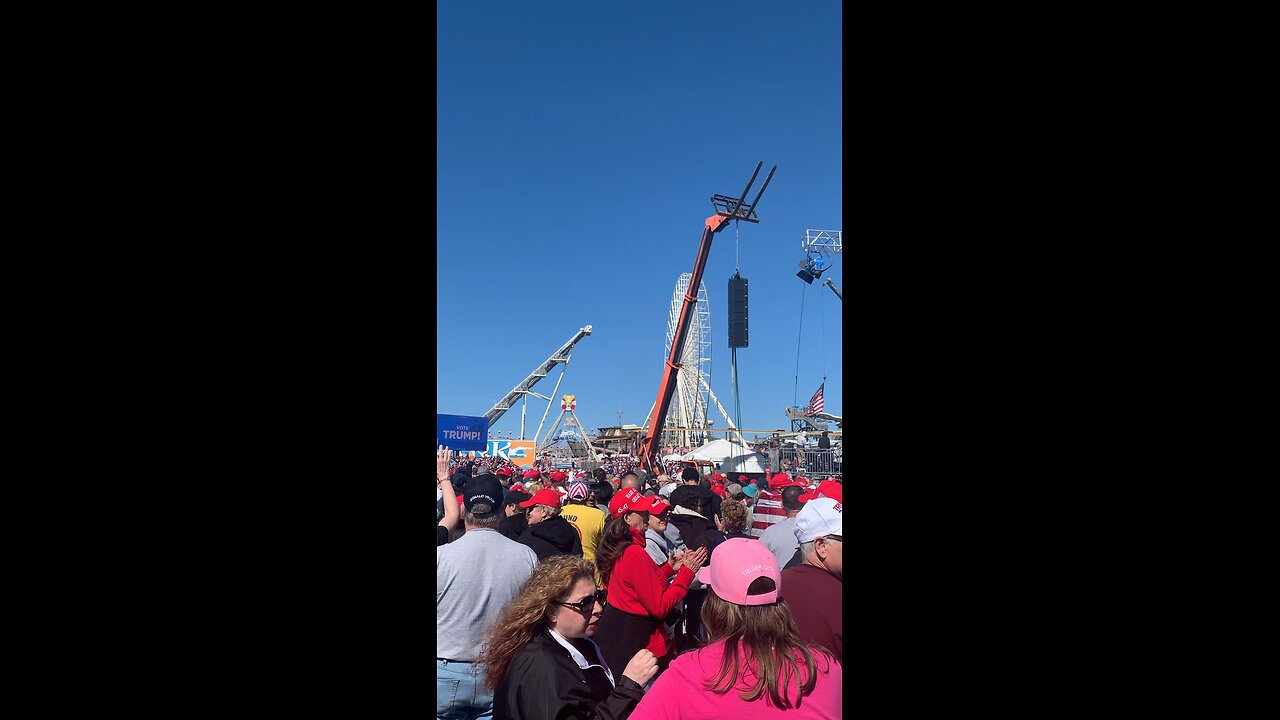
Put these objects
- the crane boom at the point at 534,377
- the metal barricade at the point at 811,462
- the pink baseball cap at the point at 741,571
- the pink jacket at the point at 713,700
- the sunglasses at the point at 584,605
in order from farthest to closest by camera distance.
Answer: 1. the crane boom at the point at 534,377
2. the metal barricade at the point at 811,462
3. the sunglasses at the point at 584,605
4. the pink baseball cap at the point at 741,571
5. the pink jacket at the point at 713,700

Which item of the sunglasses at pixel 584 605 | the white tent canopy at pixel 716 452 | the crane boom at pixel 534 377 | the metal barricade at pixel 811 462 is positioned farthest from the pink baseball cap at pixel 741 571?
the crane boom at pixel 534 377

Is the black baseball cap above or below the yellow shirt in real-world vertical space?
above

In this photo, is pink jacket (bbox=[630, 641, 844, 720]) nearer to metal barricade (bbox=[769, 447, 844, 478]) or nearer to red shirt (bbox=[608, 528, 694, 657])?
red shirt (bbox=[608, 528, 694, 657])

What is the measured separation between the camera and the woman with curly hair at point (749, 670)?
1.83m

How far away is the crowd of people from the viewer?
1.89m

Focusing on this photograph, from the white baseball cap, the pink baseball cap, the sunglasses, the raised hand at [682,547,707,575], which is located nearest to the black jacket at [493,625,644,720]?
the sunglasses

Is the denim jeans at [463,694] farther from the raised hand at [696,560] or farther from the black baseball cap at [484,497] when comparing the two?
the raised hand at [696,560]

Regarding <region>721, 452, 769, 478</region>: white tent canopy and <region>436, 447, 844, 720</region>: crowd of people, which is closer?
<region>436, 447, 844, 720</region>: crowd of people

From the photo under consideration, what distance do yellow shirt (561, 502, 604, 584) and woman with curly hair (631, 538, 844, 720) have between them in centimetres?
325

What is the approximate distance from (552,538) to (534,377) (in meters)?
47.1

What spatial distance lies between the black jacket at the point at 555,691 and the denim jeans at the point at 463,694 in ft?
2.02
